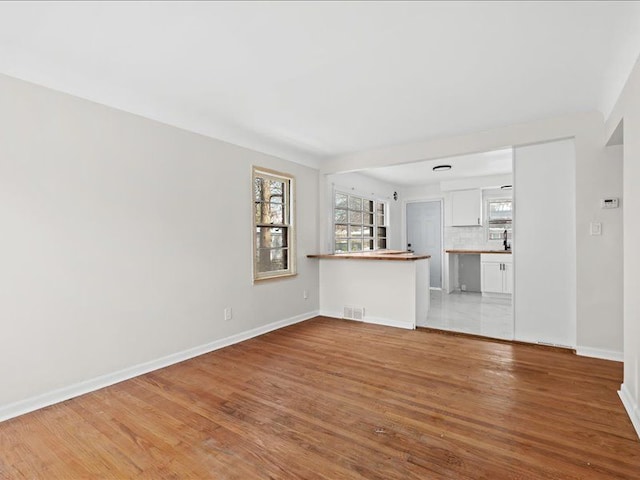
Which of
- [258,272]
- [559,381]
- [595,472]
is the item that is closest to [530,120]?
[559,381]

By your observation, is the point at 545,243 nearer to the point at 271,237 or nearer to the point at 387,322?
the point at 387,322

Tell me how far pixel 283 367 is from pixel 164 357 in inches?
44.8

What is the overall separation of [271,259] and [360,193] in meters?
2.77

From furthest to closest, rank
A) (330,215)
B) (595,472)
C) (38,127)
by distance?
(330,215), (38,127), (595,472)

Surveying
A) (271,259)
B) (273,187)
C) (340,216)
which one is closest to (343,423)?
(271,259)

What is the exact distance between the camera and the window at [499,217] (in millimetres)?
7234

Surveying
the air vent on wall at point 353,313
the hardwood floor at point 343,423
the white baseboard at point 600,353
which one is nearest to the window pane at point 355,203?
the air vent on wall at point 353,313

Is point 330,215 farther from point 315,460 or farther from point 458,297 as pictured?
point 315,460

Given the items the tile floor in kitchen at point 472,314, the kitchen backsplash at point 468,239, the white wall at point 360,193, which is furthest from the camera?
the kitchen backsplash at point 468,239

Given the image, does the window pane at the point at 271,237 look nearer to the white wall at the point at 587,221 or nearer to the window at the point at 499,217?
the white wall at the point at 587,221

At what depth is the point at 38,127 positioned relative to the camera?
7.98ft

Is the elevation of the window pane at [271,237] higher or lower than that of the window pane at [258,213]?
lower

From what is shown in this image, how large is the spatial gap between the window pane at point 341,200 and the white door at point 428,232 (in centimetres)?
269

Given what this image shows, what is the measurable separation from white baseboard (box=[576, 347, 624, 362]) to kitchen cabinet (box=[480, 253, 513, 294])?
11.3 ft
